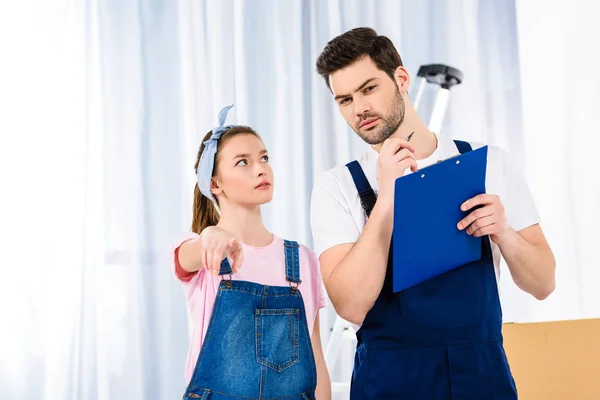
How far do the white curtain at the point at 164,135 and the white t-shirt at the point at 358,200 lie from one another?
0.88 metres

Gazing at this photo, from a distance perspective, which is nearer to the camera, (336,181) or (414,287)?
(414,287)

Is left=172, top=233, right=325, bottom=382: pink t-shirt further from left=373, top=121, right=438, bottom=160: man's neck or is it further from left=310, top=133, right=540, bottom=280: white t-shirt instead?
left=373, top=121, right=438, bottom=160: man's neck

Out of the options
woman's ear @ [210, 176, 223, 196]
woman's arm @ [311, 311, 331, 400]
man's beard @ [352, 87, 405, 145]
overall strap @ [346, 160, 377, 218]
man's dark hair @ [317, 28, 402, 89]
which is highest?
man's dark hair @ [317, 28, 402, 89]

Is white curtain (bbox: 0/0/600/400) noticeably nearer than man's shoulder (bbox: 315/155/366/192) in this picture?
No

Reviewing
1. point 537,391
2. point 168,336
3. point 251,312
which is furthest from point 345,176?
point 168,336

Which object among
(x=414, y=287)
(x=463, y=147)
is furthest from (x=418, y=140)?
(x=414, y=287)

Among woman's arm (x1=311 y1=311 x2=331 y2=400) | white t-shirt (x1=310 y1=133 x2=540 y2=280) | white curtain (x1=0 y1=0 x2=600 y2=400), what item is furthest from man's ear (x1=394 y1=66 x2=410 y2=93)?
white curtain (x1=0 y1=0 x2=600 y2=400)

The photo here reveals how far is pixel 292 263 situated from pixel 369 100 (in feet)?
1.23

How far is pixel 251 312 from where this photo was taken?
4.15 feet

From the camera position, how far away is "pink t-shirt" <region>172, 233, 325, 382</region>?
1.26 m

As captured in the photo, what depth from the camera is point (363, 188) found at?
1.19 m

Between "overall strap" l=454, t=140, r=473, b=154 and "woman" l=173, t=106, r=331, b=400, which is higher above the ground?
"overall strap" l=454, t=140, r=473, b=154

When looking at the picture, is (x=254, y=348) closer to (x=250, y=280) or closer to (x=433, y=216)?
(x=250, y=280)

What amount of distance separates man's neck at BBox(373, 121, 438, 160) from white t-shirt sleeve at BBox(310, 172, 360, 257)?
141 mm
